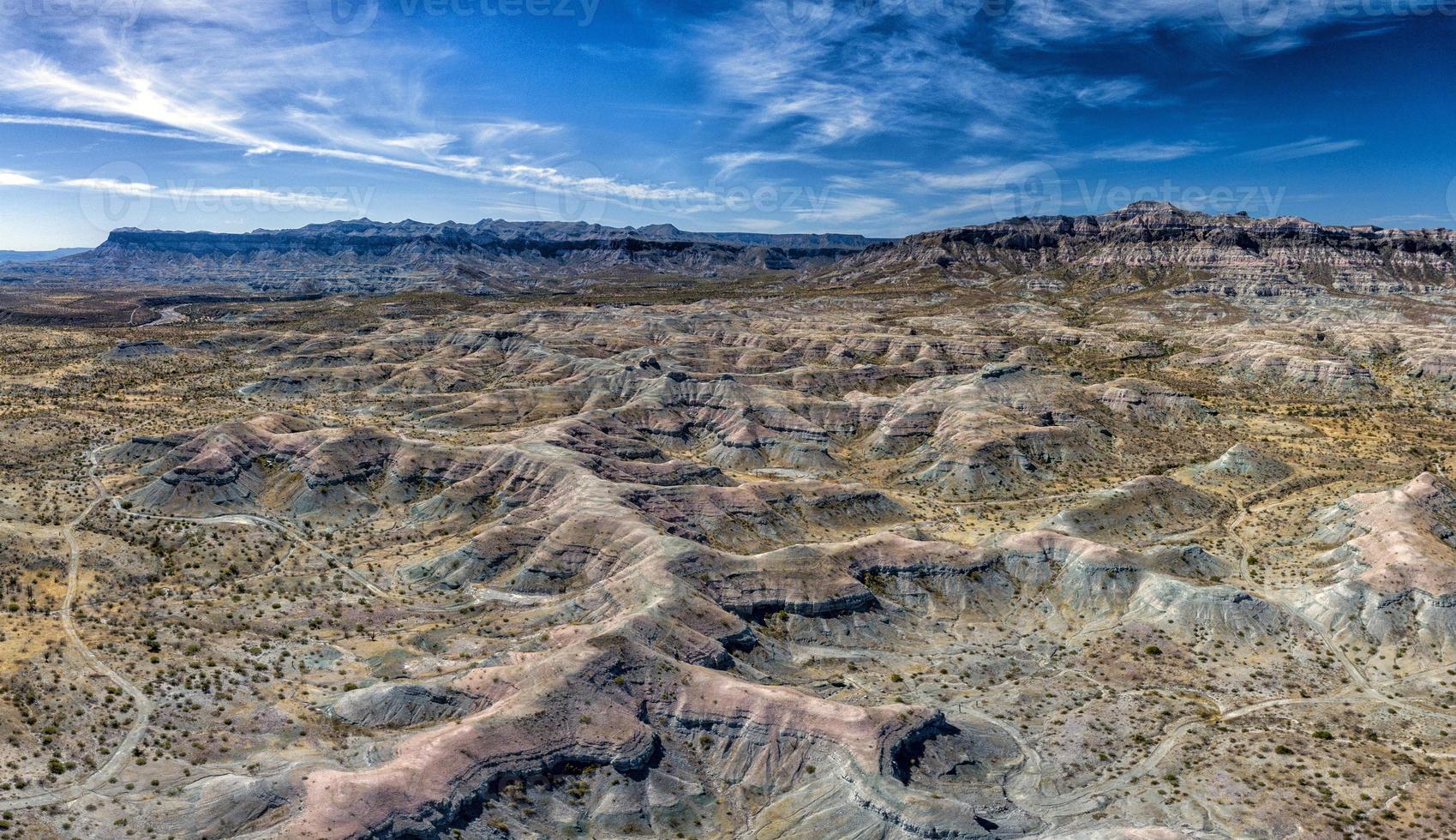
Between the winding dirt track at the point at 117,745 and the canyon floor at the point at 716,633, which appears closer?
the winding dirt track at the point at 117,745

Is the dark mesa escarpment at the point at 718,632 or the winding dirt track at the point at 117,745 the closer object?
the winding dirt track at the point at 117,745

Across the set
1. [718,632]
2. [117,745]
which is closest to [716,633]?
[718,632]

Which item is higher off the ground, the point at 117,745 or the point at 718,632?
the point at 718,632

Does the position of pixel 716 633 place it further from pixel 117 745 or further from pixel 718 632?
pixel 117 745

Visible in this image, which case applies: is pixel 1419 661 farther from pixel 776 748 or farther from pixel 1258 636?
pixel 776 748

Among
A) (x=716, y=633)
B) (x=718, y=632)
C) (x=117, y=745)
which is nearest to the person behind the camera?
(x=117, y=745)

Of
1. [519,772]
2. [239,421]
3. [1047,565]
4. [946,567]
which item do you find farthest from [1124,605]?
[239,421]

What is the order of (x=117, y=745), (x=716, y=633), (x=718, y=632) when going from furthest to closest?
(x=718, y=632)
(x=716, y=633)
(x=117, y=745)
